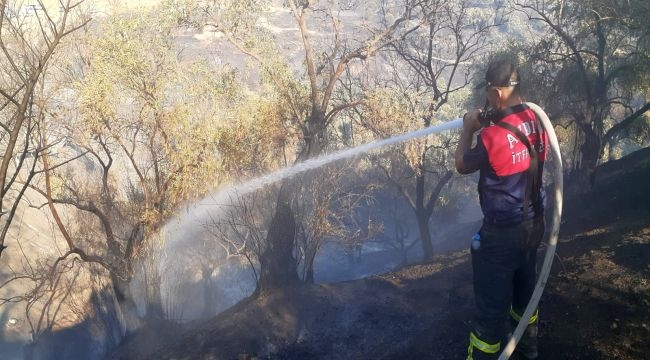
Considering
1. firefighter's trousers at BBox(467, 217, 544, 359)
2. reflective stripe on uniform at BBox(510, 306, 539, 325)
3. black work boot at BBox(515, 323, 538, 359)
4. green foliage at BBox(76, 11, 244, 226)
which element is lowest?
black work boot at BBox(515, 323, 538, 359)

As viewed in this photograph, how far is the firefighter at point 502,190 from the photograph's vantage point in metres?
3.93

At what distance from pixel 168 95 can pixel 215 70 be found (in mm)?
2773

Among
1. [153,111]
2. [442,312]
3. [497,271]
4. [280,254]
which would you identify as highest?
[153,111]

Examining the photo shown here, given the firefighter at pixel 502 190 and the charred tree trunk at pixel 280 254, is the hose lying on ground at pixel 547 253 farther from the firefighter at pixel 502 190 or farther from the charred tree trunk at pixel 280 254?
the charred tree trunk at pixel 280 254

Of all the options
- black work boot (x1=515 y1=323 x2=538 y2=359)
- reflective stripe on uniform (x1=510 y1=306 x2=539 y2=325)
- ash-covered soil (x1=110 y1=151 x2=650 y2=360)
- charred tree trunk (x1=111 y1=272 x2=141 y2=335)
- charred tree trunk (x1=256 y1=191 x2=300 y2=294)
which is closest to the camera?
reflective stripe on uniform (x1=510 y1=306 x2=539 y2=325)

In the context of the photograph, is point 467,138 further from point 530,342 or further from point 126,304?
point 126,304

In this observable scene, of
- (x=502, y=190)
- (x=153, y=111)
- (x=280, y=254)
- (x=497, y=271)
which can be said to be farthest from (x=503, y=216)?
(x=153, y=111)

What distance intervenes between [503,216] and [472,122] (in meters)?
0.85

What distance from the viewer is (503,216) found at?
406 cm

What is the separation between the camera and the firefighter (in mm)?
3930

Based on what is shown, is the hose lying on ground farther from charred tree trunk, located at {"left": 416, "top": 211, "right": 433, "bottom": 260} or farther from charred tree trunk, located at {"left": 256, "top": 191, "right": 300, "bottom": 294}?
charred tree trunk, located at {"left": 416, "top": 211, "right": 433, "bottom": 260}

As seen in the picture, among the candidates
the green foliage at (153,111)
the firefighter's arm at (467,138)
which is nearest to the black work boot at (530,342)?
the firefighter's arm at (467,138)

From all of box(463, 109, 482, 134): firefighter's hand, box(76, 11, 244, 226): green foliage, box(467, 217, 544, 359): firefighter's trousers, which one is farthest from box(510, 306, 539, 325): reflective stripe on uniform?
box(76, 11, 244, 226): green foliage

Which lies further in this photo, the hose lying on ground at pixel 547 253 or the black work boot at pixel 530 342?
the black work boot at pixel 530 342
